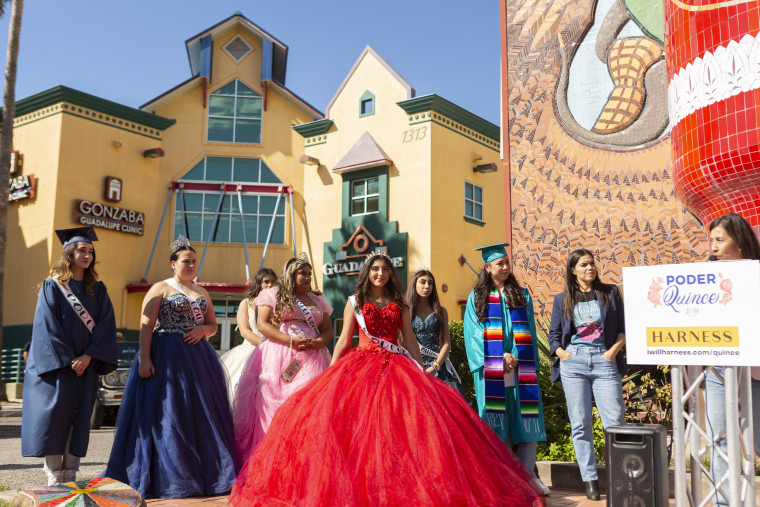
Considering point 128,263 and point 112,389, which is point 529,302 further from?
point 128,263

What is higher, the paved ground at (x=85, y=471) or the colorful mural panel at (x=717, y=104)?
the colorful mural panel at (x=717, y=104)

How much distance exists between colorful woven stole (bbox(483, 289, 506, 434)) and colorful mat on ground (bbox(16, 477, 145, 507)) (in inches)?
118

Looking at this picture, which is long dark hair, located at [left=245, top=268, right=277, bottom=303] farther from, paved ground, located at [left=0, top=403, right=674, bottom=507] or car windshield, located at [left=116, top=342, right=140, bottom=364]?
car windshield, located at [left=116, top=342, right=140, bottom=364]

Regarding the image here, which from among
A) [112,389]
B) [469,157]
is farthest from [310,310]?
[469,157]

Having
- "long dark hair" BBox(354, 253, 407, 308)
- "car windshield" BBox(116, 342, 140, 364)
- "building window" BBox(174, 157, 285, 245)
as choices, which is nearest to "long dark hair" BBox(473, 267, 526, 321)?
"long dark hair" BBox(354, 253, 407, 308)

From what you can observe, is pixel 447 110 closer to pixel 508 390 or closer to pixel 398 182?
pixel 398 182

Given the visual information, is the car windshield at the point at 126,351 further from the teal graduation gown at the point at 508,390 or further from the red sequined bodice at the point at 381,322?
the red sequined bodice at the point at 381,322

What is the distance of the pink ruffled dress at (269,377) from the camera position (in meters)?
6.31

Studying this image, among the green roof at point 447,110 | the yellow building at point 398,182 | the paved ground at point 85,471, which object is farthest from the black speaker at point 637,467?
the green roof at point 447,110

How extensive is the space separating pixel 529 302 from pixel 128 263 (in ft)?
61.0

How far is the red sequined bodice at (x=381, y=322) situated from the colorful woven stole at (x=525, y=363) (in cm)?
125

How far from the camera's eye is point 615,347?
5.71 metres

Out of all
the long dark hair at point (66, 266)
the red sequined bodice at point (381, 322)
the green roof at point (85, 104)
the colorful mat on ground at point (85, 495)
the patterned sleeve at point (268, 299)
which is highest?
the green roof at point (85, 104)

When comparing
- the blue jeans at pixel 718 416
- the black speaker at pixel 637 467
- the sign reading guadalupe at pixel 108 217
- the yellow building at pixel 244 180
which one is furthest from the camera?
the sign reading guadalupe at pixel 108 217
